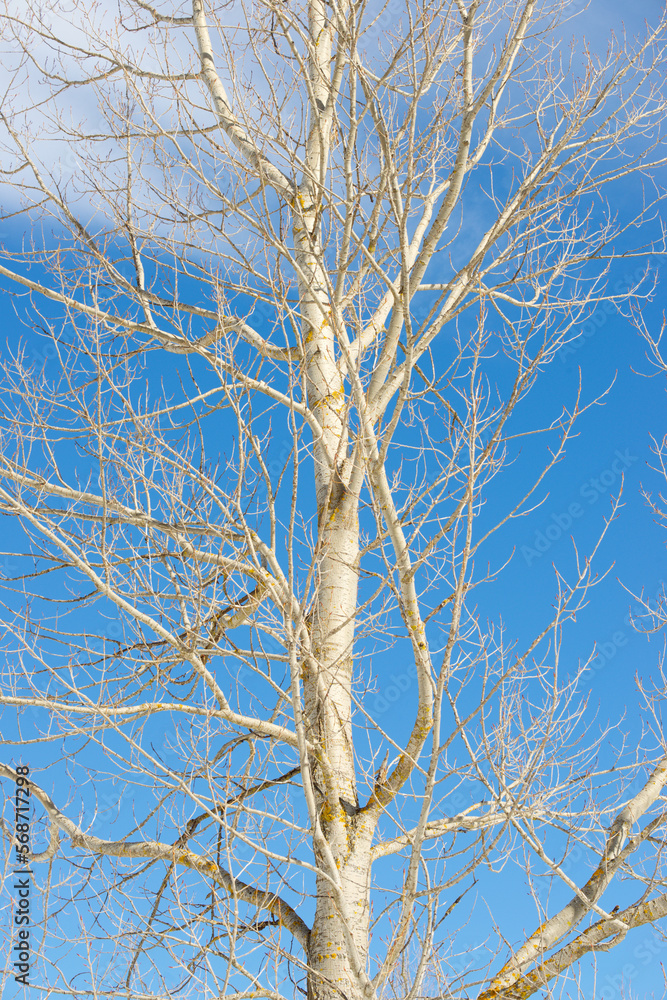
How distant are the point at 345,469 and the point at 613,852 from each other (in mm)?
2208

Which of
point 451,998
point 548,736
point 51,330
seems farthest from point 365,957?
point 51,330

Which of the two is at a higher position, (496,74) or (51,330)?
(496,74)

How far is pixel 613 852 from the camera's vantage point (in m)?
3.66

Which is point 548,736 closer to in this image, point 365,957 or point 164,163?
point 365,957

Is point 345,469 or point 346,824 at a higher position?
point 345,469

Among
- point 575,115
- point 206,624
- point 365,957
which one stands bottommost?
point 365,957

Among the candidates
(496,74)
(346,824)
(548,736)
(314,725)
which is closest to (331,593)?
(314,725)

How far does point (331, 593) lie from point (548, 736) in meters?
1.27

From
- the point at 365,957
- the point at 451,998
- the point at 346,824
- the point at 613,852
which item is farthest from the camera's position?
the point at 613,852

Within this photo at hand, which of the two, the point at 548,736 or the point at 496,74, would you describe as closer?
the point at 548,736

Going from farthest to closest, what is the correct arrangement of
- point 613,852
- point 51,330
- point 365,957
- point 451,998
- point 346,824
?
point 51,330, point 613,852, point 346,824, point 365,957, point 451,998

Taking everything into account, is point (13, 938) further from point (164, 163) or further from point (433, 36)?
point (433, 36)

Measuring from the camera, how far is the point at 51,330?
3.95 meters

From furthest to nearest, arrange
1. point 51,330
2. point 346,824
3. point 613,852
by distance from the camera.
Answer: point 51,330 → point 613,852 → point 346,824
